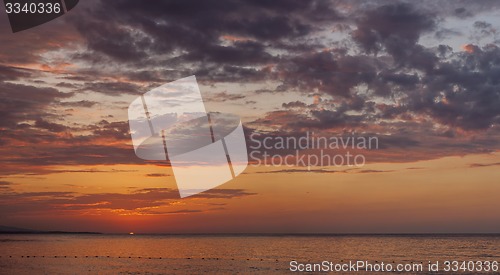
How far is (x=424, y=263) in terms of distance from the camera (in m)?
79.8

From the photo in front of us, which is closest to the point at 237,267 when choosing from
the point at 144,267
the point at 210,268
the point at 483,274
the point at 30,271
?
the point at 210,268

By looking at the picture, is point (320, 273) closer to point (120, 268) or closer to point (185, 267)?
point (185, 267)

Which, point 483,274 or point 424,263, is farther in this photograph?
point 424,263

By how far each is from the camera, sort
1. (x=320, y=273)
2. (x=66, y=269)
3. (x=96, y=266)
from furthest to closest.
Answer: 1. (x=96, y=266)
2. (x=66, y=269)
3. (x=320, y=273)

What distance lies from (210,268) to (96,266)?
15.3 meters

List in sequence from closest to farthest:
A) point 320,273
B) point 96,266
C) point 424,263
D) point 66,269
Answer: point 320,273 → point 66,269 → point 96,266 → point 424,263

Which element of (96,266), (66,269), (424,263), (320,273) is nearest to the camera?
(320,273)

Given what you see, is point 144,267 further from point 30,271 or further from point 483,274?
point 483,274

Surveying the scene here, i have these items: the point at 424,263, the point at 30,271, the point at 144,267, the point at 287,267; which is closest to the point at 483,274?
the point at 424,263

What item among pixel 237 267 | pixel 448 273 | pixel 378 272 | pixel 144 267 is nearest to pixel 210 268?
pixel 237 267

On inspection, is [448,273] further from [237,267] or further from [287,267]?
[237,267]

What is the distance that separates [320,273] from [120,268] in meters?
25.5

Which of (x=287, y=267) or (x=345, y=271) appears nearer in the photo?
(x=345, y=271)

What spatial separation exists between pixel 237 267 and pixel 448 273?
2550cm
